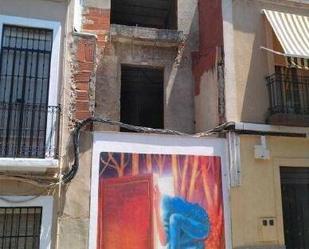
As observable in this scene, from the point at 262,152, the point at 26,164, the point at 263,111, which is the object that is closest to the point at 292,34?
the point at 263,111

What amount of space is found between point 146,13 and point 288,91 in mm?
5973

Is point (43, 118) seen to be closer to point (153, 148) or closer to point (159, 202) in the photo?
point (153, 148)

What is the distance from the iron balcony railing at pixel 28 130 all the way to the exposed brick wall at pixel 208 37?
450cm

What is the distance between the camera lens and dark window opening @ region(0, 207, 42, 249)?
884cm

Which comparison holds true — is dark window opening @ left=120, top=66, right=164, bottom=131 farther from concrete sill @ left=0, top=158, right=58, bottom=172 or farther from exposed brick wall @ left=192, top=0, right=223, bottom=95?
concrete sill @ left=0, top=158, right=58, bottom=172

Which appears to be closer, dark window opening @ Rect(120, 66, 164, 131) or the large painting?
the large painting

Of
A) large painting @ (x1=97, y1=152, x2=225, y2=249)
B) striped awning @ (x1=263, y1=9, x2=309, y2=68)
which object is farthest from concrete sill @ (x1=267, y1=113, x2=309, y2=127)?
large painting @ (x1=97, y1=152, x2=225, y2=249)

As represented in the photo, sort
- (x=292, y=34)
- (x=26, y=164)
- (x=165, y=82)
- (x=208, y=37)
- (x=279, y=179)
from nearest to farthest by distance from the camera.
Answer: (x=26, y=164)
(x=279, y=179)
(x=292, y=34)
(x=208, y=37)
(x=165, y=82)

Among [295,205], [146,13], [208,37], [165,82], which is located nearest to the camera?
[295,205]

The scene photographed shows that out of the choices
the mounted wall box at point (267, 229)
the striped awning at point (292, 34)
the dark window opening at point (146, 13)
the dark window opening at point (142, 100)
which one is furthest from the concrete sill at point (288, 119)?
the dark window opening at point (146, 13)

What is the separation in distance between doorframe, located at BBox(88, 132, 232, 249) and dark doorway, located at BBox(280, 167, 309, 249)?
1.65m

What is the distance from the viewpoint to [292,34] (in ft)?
36.1

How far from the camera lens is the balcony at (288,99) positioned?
34.5 ft

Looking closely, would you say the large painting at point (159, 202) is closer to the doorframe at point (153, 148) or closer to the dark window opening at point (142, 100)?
the doorframe at point (153, 148)
